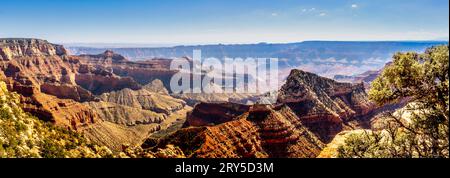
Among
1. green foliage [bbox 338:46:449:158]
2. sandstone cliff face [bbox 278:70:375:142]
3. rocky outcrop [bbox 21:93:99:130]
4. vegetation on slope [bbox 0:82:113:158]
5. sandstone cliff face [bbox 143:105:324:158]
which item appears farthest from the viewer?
rocky outcrop [bbox 21:93:99:130]

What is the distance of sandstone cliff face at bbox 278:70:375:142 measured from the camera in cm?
9619

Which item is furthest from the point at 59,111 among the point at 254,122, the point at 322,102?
the point at 322,102

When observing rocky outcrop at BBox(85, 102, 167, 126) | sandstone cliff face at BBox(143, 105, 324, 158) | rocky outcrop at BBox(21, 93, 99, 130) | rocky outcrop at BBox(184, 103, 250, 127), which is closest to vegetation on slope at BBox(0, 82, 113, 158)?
sandstone cliff face at BBox(143, 105, 324, 158)

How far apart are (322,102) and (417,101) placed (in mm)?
86729

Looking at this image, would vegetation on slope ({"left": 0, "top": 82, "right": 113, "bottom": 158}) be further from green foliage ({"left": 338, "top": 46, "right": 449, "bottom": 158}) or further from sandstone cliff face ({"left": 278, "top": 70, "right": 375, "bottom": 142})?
sandstone cliff face ({"left": 278, "top": 70, "right": 375, "bottom": 142})

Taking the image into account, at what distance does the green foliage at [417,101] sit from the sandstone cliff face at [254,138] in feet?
109

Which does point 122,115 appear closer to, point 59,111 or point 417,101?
point 59,111

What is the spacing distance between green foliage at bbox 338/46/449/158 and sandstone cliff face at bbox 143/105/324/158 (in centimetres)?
3334

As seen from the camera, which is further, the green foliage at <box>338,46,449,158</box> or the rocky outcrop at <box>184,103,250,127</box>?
the rocky outcrop at <box>184,103,250,127</box>

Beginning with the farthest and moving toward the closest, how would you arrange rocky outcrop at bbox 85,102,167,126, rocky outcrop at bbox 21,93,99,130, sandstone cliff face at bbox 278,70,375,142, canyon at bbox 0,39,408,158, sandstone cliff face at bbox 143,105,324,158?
1. rocky outcrop at bbox 85,102,167,126
2. rocky outcrop at bbox 21,93,99,130
3. sandstone cliff face at bbox 278,70,375,142
4. canyon at bbox 0,39,408,158
5. sandstone cliff face at bbox 143,105,324,158

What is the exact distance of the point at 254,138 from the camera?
7094 cm

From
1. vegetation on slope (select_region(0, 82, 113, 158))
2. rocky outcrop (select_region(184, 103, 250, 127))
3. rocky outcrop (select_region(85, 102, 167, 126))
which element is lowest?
rocky outcrop (select_region(85, 102, 167, 126))
